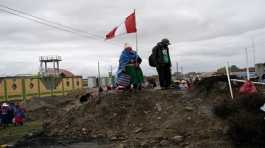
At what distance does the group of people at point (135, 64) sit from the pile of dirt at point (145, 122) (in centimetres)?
54

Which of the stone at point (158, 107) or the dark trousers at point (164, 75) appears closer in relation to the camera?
the stone at point (158, 107)

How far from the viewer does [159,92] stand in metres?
14.3

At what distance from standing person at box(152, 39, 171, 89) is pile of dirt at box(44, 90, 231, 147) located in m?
0.69

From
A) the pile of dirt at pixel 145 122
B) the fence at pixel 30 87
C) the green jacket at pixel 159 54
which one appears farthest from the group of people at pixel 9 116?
the fence at pixel 30 87

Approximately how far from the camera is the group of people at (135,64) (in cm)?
1474

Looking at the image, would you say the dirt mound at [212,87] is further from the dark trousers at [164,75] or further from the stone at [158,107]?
the stone at [158,107]

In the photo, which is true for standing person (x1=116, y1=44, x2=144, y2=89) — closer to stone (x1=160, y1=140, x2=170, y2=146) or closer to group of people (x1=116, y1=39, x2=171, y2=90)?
group of people (x1=116, y1=39, x2=171, y2=90)

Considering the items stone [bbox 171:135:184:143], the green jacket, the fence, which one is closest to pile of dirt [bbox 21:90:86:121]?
the fence

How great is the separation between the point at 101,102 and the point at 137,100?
1207 mm

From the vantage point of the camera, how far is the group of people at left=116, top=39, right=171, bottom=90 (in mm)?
14742

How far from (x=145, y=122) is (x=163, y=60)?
9.28ft

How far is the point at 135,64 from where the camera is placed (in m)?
14.8

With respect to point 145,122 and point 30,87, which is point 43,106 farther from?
point 145,122

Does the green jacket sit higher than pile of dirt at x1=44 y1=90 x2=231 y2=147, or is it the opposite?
the green jacket
